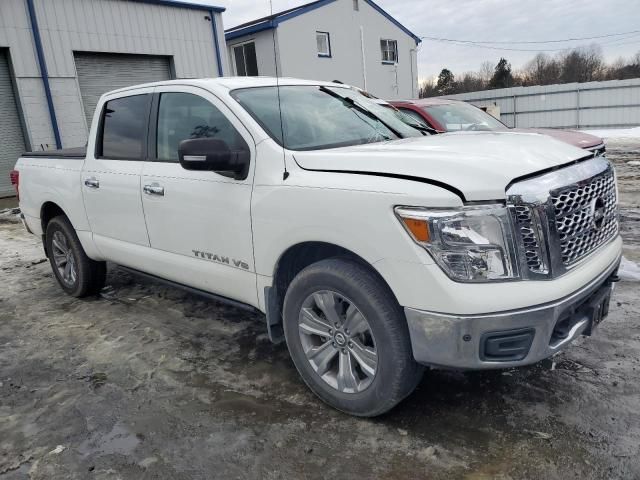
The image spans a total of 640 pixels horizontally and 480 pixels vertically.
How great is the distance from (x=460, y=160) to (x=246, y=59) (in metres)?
20.9

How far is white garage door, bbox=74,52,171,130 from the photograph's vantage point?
44.7 feet

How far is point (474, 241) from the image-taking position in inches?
89.1

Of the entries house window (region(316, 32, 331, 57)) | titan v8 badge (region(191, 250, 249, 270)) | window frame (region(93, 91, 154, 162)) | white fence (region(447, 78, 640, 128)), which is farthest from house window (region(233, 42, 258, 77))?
titan v8 badge (region(191, 250, 249, 270))

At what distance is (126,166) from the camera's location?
4.05m

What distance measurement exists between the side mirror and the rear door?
113 centimetres

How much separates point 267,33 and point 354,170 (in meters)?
18.9

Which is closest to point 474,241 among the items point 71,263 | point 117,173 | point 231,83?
point 231,83

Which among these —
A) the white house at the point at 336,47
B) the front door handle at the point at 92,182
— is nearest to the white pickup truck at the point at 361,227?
the front door handle at the point at 92,182

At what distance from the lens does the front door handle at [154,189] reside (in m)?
3.66

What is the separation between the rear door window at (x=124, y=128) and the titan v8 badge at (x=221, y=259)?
1.00 m

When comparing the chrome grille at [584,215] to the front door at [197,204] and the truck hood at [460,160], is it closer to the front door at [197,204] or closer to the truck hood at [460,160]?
the truck hood at [460,160]

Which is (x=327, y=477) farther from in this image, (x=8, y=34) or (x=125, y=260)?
(x=8, y=34)

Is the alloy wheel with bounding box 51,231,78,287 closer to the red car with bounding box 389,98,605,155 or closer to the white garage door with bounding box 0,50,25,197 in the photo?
the red car with bounding box 389,98,605,155

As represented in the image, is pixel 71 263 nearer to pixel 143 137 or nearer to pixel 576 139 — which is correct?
pixel 143 137
